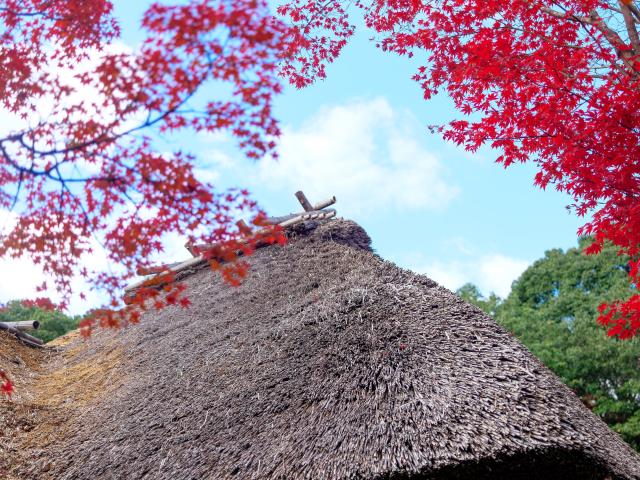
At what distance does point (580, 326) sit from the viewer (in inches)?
648

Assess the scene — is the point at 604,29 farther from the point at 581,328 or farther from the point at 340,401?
the point at 581,328

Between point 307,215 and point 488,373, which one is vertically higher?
point 307,215

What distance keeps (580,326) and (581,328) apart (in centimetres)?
10

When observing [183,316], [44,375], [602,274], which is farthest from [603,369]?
[44,375]

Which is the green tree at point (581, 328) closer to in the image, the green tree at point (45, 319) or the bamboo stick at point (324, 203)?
the bamboo stick at point (324, 203)

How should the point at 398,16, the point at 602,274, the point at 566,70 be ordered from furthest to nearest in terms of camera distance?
the point at 602,274
the point at 398,16
the point at 566,70

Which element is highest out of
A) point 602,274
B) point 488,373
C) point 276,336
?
point 276,336

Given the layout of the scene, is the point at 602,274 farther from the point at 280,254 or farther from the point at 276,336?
the point at 276,336

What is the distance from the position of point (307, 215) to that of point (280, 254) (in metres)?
0.64

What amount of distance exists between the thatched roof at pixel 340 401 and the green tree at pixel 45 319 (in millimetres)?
9768

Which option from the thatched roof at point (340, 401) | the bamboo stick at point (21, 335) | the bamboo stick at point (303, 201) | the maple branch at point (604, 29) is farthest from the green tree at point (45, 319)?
the maple branch at point (604, 29)

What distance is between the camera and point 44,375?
349 inches

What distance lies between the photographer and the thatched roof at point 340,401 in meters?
4.34

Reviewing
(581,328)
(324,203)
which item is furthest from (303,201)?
(581,328)
